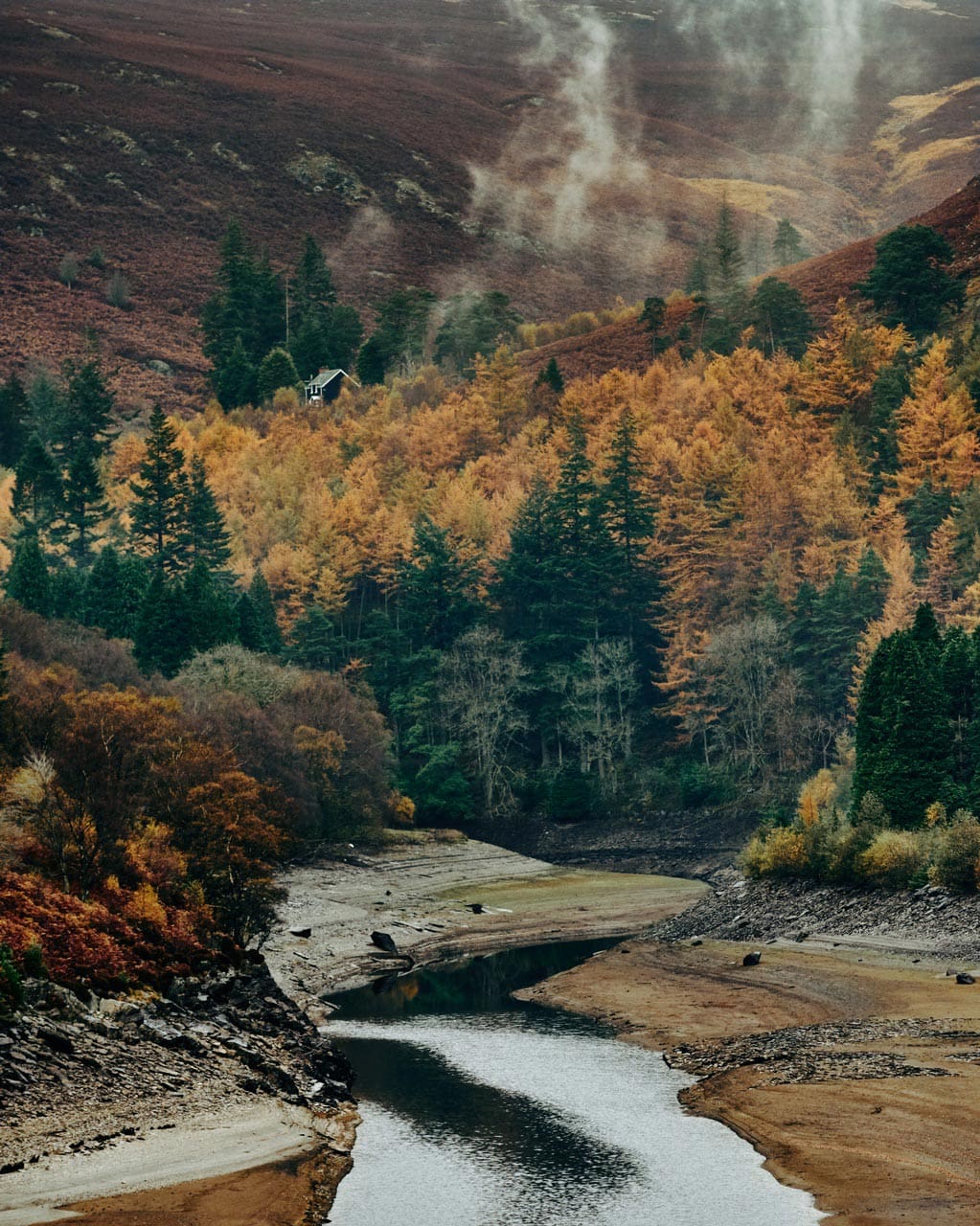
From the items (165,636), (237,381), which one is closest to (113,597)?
(165,636)

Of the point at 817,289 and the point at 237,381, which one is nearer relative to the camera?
the point at 817,289

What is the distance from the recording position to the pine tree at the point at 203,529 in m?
138

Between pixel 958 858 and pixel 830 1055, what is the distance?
19290 mm

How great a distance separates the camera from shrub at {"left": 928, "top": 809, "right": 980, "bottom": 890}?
62312 millimetres

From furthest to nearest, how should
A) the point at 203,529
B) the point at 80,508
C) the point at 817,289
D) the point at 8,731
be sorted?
1. the point at 817,289
2. the point at 80,508
3. the point at 203,529
4. the point at 8,731

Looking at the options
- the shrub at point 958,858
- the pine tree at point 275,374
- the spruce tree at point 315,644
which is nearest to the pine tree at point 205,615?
the spruce tree at point 315,644

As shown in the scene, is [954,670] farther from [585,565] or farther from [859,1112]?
[585,565]

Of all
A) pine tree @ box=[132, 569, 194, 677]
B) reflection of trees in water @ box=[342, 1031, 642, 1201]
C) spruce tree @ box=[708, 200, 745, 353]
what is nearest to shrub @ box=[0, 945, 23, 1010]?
reflection of trees in water @ box=[342, 1031, 642, 1201]

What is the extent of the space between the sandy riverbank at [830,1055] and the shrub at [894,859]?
5608 millimetres

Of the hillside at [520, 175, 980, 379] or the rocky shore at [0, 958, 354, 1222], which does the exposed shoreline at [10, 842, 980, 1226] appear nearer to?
the rocky shore at [0, 958, 354, 1222]

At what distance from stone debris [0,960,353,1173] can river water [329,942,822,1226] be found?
7.74 feet

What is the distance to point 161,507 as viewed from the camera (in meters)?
138

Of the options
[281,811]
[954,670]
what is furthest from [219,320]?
[954,670]

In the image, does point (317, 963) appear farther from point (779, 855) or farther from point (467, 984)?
point (779, 855)
